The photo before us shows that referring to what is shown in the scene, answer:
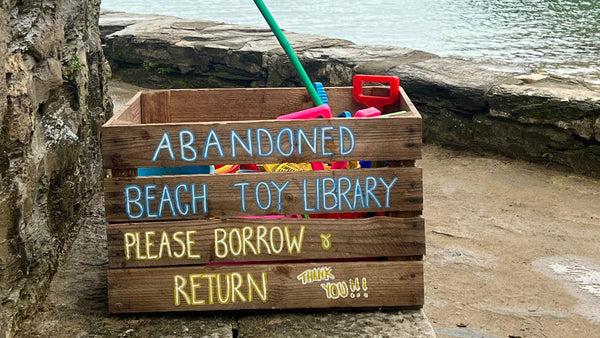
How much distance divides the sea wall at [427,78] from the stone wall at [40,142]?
266 cm

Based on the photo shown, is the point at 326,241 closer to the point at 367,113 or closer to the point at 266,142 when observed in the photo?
the point at 266,142

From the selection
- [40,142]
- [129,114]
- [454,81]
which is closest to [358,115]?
[129,114]

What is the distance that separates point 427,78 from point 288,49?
2942 mm

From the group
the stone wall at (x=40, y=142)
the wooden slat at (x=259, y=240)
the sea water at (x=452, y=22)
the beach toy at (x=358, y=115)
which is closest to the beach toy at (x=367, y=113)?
the beach toy at (x=358, y=115)

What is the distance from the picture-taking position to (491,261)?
11.9ft

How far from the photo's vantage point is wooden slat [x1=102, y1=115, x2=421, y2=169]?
221 cm

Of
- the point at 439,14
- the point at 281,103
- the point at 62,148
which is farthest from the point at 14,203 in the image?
the point at 439,14

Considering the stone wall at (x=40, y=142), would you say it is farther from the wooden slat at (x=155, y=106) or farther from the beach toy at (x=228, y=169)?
the beach toy at (x=228, y=169)

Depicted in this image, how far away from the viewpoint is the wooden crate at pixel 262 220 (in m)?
2.23

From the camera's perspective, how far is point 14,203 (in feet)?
6.89

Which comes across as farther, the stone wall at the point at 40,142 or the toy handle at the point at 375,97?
the toy handle at the point at 375,97

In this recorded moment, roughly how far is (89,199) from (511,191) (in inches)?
97.8

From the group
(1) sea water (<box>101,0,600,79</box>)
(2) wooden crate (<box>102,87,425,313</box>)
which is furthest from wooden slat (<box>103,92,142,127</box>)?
(1) sea water (<box>101,0,600,79</box>)

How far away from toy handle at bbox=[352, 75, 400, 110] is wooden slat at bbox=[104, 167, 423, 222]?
54 cm
